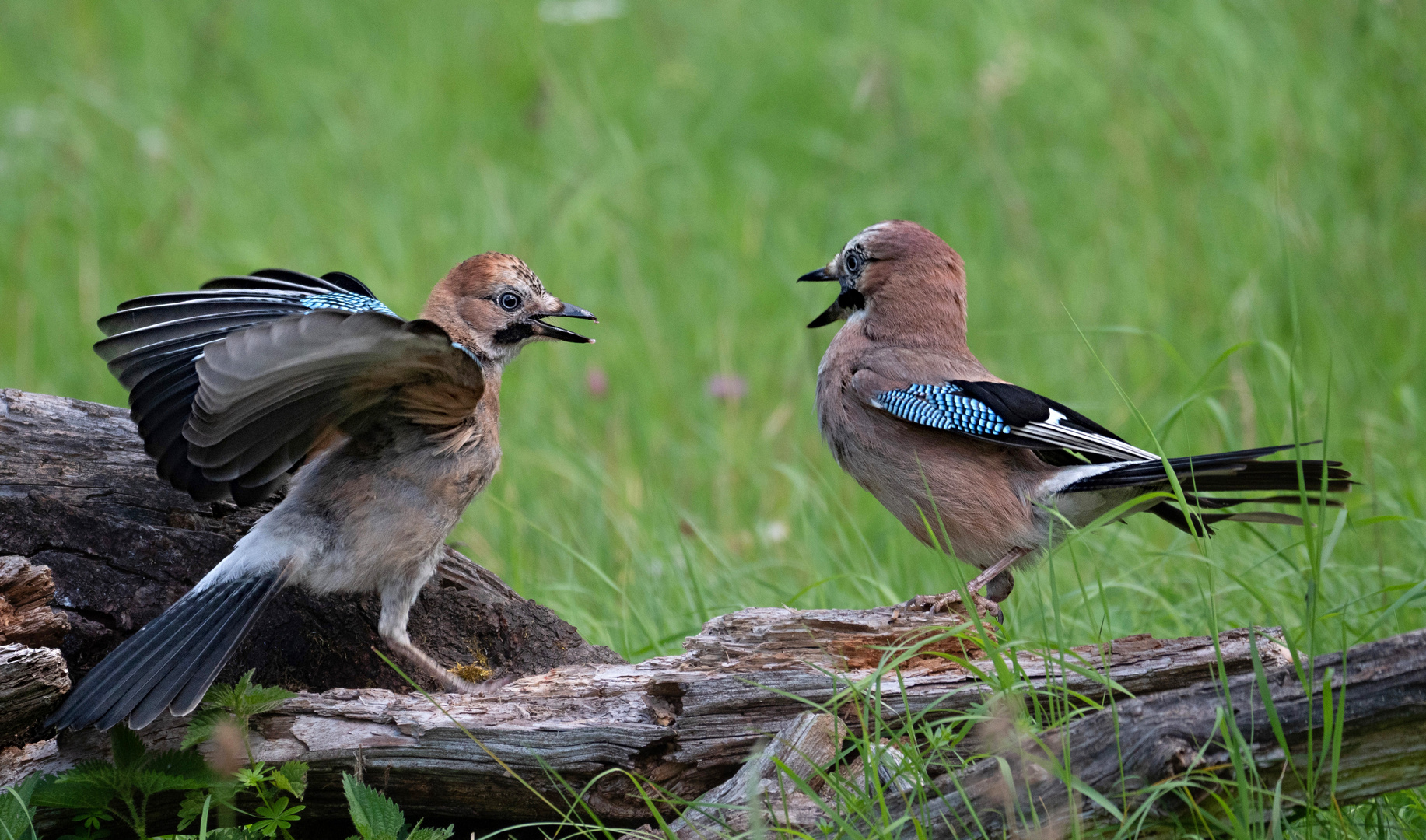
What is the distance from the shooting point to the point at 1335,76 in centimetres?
819

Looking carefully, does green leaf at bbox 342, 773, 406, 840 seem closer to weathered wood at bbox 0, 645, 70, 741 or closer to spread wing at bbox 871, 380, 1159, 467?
weathered wood at bbox 0, 645, 70, 741

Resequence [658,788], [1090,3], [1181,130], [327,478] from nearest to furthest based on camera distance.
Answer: [658,788], [327,478], [1181,130], [1090,3]

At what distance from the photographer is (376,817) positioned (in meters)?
3.05

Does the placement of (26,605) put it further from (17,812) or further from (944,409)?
(944,409)

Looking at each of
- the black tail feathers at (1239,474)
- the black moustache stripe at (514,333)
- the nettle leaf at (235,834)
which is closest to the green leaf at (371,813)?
the nettle leaf at (235,834)

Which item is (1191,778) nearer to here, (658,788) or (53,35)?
(658,788)

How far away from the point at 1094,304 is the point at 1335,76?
2.56 m

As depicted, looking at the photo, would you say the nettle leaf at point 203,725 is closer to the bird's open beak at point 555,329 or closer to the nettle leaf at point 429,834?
the nettle leaf at point 429,834

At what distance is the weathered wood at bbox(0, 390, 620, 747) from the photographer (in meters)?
3.54

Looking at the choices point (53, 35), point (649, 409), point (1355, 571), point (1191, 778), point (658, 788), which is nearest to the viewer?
point (1191, 778)

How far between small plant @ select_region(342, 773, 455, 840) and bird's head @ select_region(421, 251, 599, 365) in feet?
5.63

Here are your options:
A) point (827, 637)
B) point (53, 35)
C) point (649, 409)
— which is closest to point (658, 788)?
point (827, 637)

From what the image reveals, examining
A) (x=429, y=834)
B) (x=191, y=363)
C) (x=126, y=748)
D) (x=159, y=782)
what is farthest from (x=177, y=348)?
(x=429, y=834)

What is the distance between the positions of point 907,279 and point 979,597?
1255 millimetres
